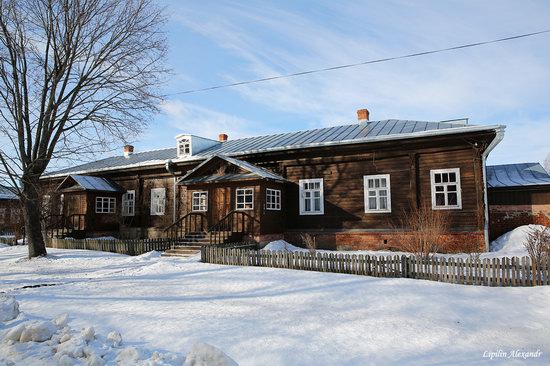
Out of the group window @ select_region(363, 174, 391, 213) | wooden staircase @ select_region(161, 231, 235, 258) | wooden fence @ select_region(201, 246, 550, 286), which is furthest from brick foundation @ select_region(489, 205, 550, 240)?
wooden staircase @ select_region(161, 231, 235, 258)

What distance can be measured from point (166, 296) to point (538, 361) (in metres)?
6.95

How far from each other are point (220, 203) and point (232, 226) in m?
1.60

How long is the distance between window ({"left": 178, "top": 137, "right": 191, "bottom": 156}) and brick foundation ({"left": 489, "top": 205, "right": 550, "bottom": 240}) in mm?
16793

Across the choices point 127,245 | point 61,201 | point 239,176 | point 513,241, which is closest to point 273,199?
point 239,176

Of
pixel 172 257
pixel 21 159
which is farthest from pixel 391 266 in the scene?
pixel 21 159

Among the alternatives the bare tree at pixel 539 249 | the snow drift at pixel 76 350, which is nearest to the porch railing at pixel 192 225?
the snow drift at pixel 76 350

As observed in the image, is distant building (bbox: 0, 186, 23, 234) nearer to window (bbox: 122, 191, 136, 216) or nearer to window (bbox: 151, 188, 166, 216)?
window (bbox: 122, 191, 136, 216)

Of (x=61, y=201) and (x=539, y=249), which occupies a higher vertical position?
(x=61, y=201)

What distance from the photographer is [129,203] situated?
24500mm

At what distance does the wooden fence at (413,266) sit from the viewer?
28.1 feet

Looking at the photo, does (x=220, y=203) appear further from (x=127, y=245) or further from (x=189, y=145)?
(x=189, y=145)

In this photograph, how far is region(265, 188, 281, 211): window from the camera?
1714 centimetres

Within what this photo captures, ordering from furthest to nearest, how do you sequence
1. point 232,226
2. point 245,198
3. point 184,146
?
1. point 184,146
2. point 245,198
3. point 232,226

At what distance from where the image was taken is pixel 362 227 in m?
16.8
